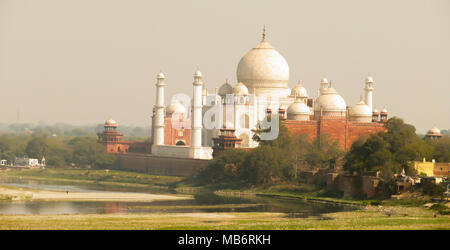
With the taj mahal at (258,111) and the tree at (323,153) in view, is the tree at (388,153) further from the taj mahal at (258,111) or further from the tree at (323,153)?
the taj mahal at (258,111)

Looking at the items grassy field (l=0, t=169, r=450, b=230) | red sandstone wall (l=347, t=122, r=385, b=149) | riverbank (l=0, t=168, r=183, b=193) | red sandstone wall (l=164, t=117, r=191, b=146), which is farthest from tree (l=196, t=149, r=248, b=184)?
red sandstone wall (l=164, t=117, r=191, b=146)

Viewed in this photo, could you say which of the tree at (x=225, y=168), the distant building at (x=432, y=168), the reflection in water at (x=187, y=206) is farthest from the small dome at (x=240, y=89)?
the distant building at (x=432, y=168)

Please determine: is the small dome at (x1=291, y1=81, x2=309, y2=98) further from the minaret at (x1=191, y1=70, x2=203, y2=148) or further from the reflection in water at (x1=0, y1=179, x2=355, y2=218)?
the reflection in water at (x1=0, y1=179, x2=355, y2=218)

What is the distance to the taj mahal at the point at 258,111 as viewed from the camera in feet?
220

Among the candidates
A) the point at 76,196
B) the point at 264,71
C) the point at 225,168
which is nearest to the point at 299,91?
the point at 264,71

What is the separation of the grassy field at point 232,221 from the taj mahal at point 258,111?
22.3 metres

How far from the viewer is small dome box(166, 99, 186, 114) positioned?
7709 centimetres

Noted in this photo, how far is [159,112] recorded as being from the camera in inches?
2904

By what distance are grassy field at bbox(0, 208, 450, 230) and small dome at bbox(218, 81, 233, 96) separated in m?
28.0

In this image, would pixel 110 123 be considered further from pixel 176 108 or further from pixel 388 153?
pixel 388 153

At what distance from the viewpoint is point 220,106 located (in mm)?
68500
